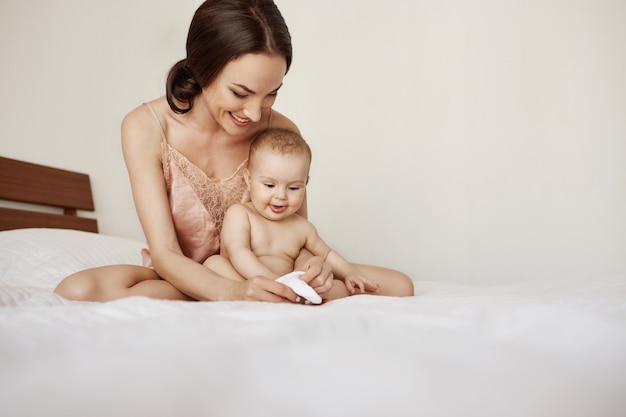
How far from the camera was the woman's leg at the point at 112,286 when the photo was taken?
105 cm

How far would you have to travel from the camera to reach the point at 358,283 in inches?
50.0

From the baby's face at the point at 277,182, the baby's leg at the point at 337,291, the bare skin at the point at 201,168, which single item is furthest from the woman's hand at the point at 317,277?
the baby's face at the point at 277,182

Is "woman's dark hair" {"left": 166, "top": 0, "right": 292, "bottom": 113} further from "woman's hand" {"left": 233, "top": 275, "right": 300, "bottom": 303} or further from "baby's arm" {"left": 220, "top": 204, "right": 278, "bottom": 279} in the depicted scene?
"woman's hand" {"left": 233, "top": 275, "right": 300, "bottom": 303}

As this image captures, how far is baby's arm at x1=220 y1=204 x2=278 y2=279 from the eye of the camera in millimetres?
1241

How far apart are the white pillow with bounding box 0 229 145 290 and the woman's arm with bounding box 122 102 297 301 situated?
36 centimetres

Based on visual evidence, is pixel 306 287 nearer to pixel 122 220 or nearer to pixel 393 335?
pixel 393 335

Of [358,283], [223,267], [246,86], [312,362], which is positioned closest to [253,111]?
[246,86]

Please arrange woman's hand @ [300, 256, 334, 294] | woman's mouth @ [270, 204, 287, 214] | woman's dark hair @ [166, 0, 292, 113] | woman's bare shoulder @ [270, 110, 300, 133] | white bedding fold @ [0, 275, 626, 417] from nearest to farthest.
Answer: white bedding fold @ [0, 275, 626, 417]
woman's hand @ [300, 256, 334, 294]
woman's dark hair @ [166, 0, 292, 113]
woman's mouth @ [270, 204, 287, 214]
woman's bare shoulder @ [270, 110, 300, 133]

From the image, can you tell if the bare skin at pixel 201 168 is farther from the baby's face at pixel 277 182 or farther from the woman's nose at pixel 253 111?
the baby's face at pixel 277 182

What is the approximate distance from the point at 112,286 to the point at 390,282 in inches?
28.0

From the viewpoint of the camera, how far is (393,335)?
377 mm

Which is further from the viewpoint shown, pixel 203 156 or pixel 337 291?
pixel 203 156

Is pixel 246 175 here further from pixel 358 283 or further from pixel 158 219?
pixel 358 283

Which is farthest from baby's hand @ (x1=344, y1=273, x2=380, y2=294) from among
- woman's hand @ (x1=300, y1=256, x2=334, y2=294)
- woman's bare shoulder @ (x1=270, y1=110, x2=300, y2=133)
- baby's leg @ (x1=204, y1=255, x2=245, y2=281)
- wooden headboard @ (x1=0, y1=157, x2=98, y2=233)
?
wooden headboard @ (x1=0, y1=157, x2=98, y2=233)
